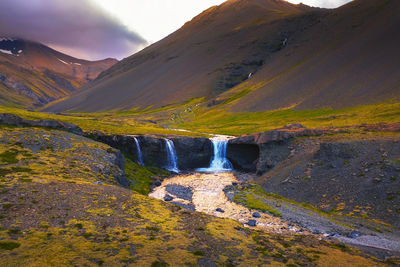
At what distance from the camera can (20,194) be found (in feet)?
70.0

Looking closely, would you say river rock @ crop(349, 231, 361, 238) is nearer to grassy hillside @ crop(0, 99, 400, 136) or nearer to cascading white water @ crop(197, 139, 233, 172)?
cascading white water @ crop(197, 139, 233, 172)

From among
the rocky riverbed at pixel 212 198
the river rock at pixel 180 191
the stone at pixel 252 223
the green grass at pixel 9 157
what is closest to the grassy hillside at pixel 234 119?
the rocky riverbed at pixel 212 198

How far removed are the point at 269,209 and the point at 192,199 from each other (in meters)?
13.5

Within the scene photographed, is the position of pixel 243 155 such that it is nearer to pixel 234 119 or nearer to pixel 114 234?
pixel 114 234

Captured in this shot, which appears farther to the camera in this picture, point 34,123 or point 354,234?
point 34,123

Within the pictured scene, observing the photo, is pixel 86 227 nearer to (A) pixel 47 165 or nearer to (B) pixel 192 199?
(A) pixel 47 165

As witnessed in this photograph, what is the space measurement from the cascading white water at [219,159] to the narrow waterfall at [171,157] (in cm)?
773

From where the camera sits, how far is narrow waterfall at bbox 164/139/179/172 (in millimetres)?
69150

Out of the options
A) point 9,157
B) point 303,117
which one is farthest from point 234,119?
point 9,157

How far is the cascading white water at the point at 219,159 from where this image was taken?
73.3 metres

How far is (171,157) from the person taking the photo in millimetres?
70188

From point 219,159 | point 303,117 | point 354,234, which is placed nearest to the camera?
point 354,234

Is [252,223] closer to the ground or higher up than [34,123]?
closer to the ground

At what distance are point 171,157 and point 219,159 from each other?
1574 centimetres
